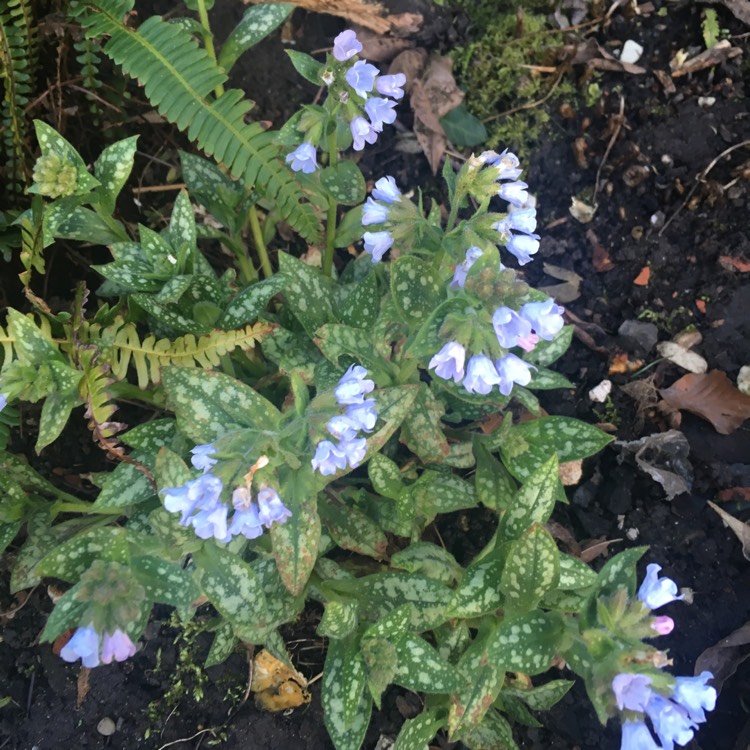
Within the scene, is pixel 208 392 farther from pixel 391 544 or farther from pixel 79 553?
pixel 391 544

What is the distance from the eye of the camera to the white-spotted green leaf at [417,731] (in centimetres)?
164

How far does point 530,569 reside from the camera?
1394 millimetres

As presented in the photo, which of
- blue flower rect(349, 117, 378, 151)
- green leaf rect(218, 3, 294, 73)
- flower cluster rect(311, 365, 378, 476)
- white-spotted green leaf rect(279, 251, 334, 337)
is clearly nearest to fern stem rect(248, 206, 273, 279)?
white-spotted green leaf rect(279, 251, 334, 337)

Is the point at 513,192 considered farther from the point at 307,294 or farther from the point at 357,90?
the point at 307,294

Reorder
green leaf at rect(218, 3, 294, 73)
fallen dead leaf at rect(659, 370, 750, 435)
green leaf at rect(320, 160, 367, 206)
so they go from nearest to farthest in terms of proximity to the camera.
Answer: green leaf at rect(320, 160, 367, 206) → green leaf at rect(218, 3, 294, 73) → fallen dead leaf at rect(659, 370, 750, 435)

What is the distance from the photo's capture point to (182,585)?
4.72 ft

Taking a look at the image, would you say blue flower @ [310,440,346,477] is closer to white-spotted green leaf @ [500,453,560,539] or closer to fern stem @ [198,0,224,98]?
white-spotted green leaf @ [500,453,560,539]

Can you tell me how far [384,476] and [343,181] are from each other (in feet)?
2.46

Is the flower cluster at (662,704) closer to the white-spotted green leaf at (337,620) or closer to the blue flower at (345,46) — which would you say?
the white-spotted green leaf at (337,620)

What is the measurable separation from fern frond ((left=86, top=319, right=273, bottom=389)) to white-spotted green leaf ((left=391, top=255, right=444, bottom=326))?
1.26ft

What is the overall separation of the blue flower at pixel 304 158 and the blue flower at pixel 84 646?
108cm

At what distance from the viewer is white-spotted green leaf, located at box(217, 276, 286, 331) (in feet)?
5.69

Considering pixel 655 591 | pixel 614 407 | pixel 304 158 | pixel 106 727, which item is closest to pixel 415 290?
pixel 304 158

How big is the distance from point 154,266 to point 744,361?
1844 mm
